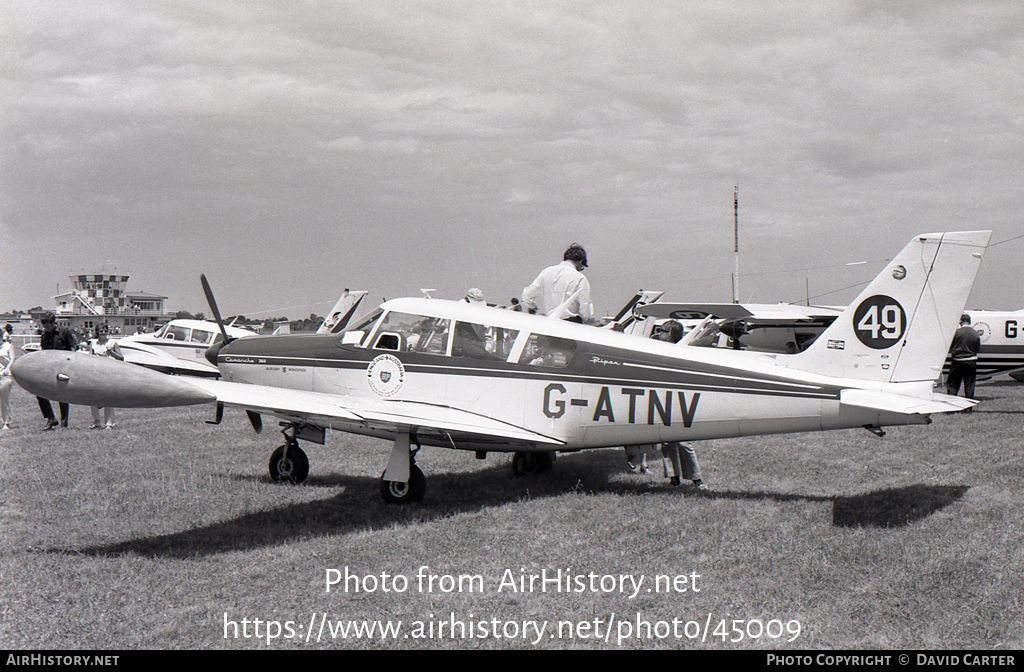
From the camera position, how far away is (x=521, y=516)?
23.3 ft

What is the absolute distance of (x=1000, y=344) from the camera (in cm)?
1975

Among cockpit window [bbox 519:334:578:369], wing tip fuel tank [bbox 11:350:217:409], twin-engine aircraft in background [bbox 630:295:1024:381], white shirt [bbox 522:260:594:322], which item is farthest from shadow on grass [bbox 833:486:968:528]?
twin-engine aircraft in background [bbox 630:295:1024:381]

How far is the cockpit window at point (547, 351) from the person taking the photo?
7.63 m

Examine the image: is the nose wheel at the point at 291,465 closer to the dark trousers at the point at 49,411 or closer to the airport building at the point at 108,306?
the dark trousers at the point at 49,411

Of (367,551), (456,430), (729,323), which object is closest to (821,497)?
(456,430)

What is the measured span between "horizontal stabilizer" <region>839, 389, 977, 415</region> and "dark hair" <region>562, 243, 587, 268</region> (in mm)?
3422

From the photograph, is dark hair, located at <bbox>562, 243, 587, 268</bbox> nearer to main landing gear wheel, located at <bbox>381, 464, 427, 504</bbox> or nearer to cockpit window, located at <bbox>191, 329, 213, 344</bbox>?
main landing gear wheel, located at <bbox>381, 464, 427, 504</bbox>

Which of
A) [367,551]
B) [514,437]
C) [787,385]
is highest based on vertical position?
[787,385]

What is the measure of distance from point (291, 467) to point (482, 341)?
3014 millimetres

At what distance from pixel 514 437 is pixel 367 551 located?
1.95 meters

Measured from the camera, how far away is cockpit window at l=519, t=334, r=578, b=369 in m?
7.63

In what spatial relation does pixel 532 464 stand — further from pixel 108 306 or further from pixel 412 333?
pixel 108 306

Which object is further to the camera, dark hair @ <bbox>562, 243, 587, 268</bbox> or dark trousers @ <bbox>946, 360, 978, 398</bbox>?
dark trousers @ <bbox>946, 360, 978, 398</bbox>
